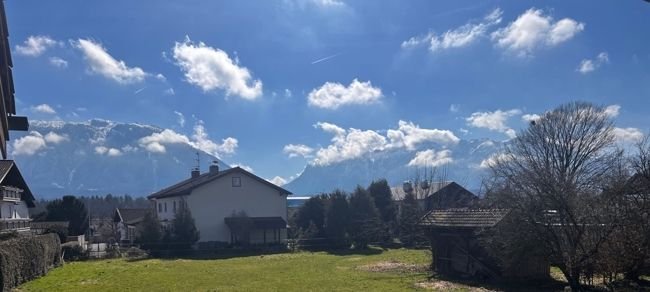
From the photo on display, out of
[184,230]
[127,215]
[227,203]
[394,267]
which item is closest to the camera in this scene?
[394,267]

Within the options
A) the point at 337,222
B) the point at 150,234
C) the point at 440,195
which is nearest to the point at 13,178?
the point at 150,234

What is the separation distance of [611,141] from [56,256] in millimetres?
42579

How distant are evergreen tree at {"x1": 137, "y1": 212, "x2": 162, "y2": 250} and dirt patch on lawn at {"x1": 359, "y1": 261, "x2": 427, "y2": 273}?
69.2ft

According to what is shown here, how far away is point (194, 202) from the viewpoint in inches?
1929

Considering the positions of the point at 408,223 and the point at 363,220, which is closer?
the point at 363,220

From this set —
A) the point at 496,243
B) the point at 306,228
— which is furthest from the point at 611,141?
the point at 306,228

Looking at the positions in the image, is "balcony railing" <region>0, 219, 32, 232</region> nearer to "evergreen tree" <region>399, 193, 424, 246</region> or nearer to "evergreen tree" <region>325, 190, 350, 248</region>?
"evergreen tree" <region>325, 190, 350, 248</region>

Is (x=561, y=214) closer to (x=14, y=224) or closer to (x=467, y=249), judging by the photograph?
(x=467, y=249)

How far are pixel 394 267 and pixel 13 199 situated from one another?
29.1 m

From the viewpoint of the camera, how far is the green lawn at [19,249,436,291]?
21.5 meters

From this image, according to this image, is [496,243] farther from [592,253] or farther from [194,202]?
[194,202]

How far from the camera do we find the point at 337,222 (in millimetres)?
49469

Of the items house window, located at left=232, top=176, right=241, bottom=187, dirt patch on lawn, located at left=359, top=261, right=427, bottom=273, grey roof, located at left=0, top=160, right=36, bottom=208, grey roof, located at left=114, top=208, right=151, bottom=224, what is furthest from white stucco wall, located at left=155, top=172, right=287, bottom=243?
grey roof, located at left=114, top=208, right=151, bottom=224

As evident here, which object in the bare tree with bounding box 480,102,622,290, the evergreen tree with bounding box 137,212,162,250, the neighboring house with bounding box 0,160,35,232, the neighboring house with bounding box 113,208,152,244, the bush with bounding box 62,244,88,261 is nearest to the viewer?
the bare tree with bounding box 480,102,622,290
